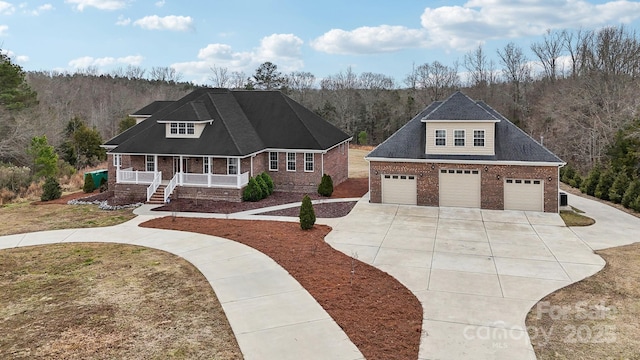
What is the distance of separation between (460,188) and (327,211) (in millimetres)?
6804

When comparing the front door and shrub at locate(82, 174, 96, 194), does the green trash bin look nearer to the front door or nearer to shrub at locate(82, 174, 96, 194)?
shrub at locate(82, 174, 96, 194)

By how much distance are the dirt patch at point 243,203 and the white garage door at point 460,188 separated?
17.2 ft

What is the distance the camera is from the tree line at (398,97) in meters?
37.1

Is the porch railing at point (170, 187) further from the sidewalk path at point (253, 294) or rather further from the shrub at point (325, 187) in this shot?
the shrub at point (325, 187)

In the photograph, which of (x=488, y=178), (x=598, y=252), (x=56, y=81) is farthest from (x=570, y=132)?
(x=56, y=81)

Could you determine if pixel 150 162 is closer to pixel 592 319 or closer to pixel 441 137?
pixel 441 137

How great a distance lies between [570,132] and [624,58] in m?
11.5

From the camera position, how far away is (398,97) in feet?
220

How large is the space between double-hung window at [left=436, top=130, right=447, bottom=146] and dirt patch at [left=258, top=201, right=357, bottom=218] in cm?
539

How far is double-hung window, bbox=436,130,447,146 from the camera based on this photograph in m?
21.9

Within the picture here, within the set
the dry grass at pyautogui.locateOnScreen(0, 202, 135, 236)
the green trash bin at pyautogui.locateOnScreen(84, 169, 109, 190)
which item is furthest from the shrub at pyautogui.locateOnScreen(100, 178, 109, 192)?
the dry grass at pyautogui.locateOnScreen(0, 202, 135, 236)

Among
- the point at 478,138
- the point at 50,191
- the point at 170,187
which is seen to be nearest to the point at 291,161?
the point at 170,187

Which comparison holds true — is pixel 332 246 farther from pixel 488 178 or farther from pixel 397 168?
pixel 488 178

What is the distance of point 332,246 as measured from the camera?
1522 centimetres
